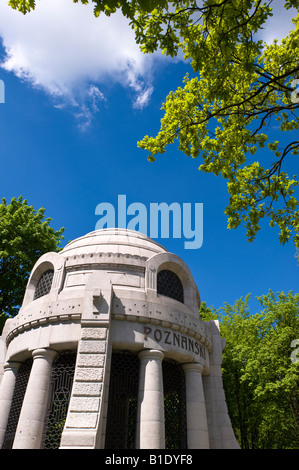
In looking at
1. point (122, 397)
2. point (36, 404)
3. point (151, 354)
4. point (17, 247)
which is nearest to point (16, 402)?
point (36, 404)

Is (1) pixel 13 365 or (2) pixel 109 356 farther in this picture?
(1) pixel 13 365

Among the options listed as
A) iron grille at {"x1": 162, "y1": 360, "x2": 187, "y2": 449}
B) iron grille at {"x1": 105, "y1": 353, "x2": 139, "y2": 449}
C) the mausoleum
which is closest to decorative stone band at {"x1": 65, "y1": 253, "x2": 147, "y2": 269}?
the mausoleum

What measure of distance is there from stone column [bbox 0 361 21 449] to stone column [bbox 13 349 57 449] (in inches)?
78.6

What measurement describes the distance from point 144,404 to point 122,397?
655 centimetres

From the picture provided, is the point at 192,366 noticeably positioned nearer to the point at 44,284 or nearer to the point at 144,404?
the point at 144,404

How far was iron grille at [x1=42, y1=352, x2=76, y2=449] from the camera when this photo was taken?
12023mm

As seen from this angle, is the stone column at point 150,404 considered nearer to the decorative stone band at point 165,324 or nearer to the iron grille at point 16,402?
the decorative stone band at point 165,324

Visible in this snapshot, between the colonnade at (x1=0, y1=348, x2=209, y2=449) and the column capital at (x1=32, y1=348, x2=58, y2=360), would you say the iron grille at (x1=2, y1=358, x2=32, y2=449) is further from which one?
the column capital at (x1=32, y1=348, x2=58, y2=360)

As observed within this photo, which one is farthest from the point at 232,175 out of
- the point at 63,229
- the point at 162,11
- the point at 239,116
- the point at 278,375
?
the point at 63,229

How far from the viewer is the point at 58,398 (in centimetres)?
1291

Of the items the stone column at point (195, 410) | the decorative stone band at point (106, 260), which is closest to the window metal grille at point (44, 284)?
the decorative stone band at point (106, 260)

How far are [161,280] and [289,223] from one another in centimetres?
611
